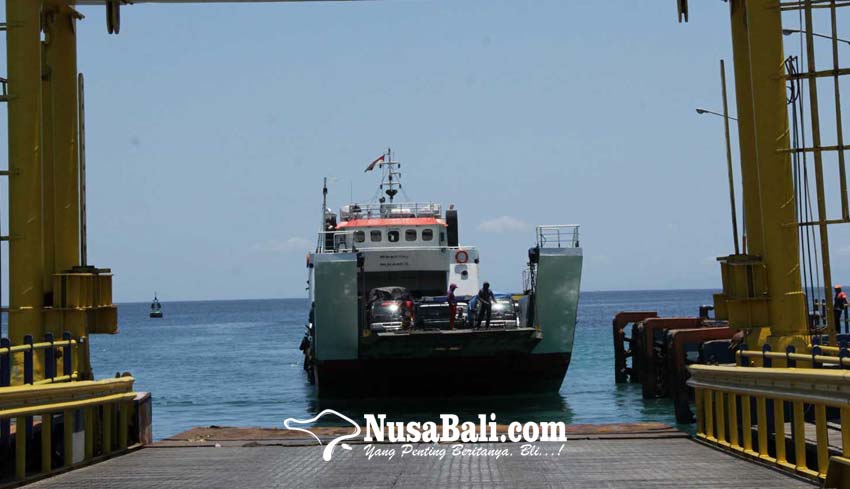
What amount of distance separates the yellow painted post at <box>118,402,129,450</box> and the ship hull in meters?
13.3

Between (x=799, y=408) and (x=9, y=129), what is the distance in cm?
888

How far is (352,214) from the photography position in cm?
3475

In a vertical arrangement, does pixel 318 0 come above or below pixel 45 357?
above

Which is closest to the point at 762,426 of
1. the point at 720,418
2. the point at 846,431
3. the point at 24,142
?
the point at 720,418

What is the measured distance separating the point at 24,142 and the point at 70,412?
3.54 metres

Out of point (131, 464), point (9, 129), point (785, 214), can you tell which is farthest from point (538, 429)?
point (9, 129)

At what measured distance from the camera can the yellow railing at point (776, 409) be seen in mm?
8188

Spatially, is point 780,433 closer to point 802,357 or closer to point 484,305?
point 802,357

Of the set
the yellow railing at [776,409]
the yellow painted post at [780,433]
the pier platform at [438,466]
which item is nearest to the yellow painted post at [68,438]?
the pier platform at [438,466]

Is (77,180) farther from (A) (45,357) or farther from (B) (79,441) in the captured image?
(B) (79,441)

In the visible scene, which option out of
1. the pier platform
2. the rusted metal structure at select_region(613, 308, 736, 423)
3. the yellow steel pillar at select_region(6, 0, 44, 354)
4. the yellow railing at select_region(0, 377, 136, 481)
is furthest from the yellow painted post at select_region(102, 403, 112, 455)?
the rusted metal structure at select_region(613, 308, 736, 423)

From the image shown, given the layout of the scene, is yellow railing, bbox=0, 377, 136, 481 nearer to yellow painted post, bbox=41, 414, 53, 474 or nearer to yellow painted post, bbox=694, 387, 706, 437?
yellow painted post, bbox=41, 414, 53, 474

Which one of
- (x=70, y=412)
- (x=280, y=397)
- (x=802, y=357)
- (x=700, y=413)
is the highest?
(x=802, y=357)

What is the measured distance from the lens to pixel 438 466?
1050cm
